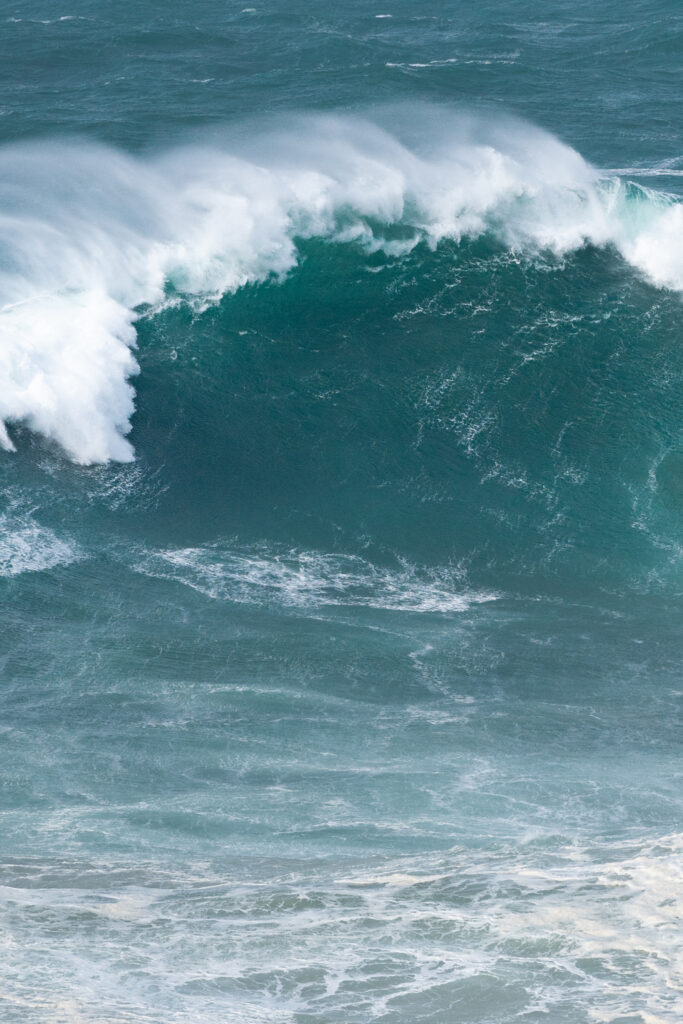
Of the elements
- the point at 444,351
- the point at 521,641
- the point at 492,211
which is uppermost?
the point at 492,211

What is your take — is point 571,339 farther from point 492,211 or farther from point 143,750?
point 143,750

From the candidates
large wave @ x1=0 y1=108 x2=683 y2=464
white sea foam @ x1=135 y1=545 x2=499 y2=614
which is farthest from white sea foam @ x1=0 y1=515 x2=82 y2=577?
large wave @ x1=0 y1=108 x2=683 y2=464

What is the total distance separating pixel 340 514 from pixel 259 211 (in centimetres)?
920

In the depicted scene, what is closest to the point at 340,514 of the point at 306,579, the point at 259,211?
the point at 306,579

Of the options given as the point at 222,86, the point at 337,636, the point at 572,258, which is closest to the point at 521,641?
the point at 337,636

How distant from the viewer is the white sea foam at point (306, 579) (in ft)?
81.9

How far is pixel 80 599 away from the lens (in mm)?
24922

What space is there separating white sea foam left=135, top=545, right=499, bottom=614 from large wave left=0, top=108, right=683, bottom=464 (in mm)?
5755

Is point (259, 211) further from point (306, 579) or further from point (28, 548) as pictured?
point (306, 579)

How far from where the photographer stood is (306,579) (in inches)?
1000

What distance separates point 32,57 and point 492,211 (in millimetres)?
14053

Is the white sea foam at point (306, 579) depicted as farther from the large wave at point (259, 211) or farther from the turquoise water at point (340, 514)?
the large wave at point (259, 211)

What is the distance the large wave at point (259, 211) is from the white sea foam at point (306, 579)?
5.76 metres

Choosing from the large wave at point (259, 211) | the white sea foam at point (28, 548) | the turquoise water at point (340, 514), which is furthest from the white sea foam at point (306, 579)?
the large wave at point (259, 211)
